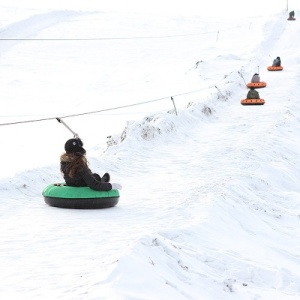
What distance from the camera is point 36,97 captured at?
1409 inches

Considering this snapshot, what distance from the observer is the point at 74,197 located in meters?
10.9

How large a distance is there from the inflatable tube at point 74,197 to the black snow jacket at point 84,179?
103mm

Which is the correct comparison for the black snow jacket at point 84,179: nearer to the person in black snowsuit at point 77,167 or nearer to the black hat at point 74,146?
the person in black snowsuit at point 77,167

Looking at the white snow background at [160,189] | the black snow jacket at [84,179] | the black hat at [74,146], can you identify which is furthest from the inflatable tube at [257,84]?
the black hat at [74,146]

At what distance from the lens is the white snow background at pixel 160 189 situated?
7.75 meters

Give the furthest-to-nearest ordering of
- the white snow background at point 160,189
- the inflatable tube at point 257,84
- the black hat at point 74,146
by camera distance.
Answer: the inflatable tube at point 257,84 < the black hat at point 74,146 < the white snow background at point 160,189

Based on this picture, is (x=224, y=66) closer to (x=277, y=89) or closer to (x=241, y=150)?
(x=277, y=89)

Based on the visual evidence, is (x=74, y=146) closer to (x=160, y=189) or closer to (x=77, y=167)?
(x=77, y=167)

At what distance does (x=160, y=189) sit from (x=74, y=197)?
8.65 feet

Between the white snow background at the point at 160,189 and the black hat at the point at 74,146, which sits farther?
the black hat at the point at 74,146

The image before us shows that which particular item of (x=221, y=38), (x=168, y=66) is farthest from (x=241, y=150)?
(x=221, y=38)

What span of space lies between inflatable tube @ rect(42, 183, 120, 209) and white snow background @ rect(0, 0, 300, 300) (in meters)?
0.24

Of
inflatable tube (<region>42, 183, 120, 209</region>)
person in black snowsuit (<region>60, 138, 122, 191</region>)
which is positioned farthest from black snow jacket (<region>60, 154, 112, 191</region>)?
inflatable tube (<region>42, 183, 120, 209</region>)

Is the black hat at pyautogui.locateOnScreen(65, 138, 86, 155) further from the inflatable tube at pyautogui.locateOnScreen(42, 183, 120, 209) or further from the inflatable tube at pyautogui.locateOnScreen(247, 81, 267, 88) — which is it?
the inflatable tube at pyautogui.locateOnScreen(247, 81, 267, 88)
